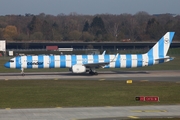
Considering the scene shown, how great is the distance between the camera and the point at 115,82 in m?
45.0

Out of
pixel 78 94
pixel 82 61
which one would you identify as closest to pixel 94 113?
pixel 78 94

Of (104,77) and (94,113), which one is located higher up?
(104,77)

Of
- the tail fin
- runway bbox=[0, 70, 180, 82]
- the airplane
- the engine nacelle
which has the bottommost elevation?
runway bbox=[0, 70, 180, 82]

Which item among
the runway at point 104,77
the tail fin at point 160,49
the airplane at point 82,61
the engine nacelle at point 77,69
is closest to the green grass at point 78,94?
the runway at point 104,77

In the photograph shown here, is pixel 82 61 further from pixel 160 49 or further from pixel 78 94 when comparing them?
pixel 78 94

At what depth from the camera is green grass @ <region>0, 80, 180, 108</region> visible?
30.8 m

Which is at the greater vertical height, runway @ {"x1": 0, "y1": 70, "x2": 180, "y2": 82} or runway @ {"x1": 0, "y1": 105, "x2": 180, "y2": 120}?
runway @ {"x1": 0, "y1": 70, "x2": 180, "y2": 82}

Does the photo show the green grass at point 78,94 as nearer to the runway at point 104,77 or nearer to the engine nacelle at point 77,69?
the runway at point 104,77

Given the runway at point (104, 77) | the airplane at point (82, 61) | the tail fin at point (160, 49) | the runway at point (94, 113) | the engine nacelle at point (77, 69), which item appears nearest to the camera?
the runway at point (94, 113)

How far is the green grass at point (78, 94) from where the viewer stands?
30781 mm

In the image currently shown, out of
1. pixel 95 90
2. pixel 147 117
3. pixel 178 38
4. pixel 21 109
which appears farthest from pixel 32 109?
pixel 178 38

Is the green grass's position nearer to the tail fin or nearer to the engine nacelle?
the engine nacelle

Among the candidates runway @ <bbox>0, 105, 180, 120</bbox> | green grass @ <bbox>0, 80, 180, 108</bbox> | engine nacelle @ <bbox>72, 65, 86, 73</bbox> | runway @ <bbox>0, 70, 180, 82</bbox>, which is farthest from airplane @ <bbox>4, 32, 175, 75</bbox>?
runway @ <bbox>0, 105, 180, 120</bbox>

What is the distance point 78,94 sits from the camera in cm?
3525
